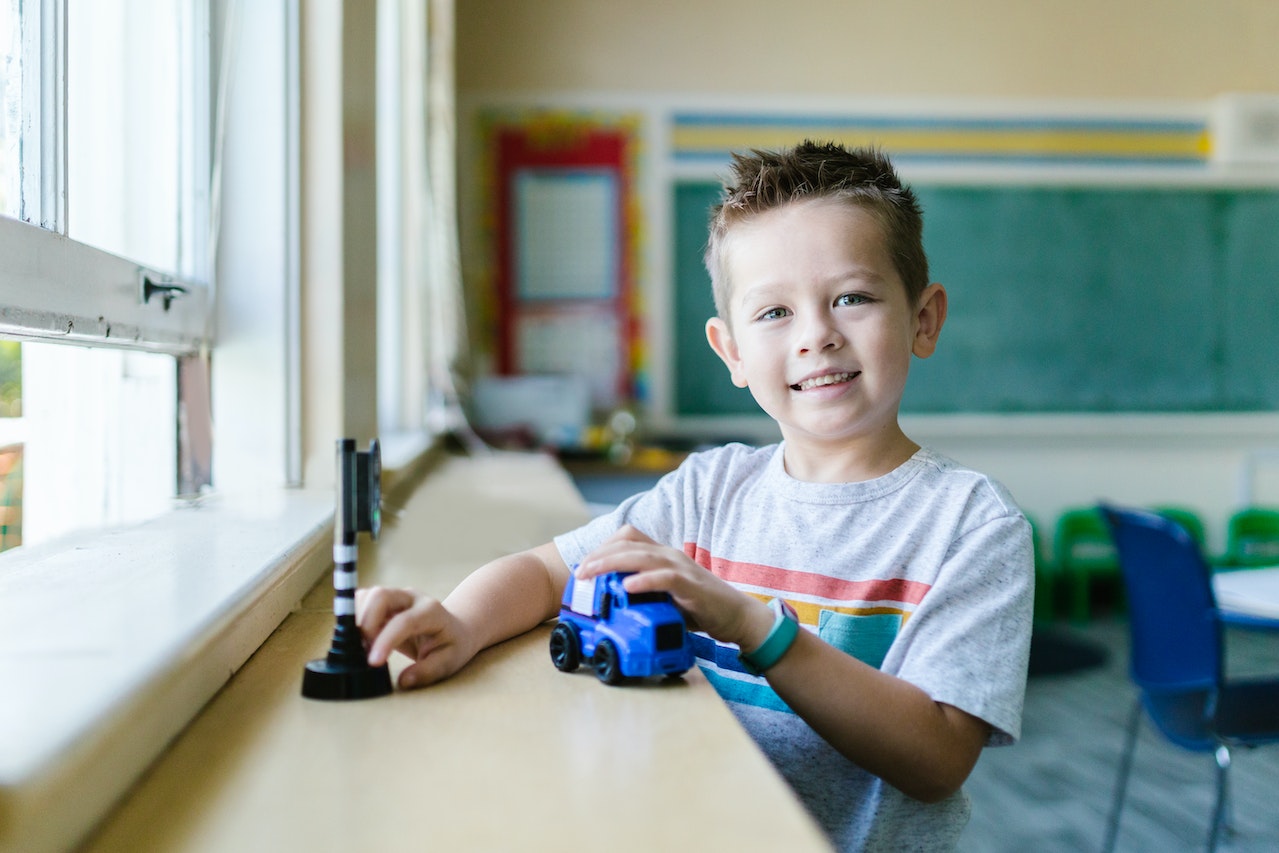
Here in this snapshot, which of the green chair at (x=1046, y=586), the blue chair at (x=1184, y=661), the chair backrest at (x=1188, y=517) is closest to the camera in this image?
the blue chair at (x=1184, y=661)

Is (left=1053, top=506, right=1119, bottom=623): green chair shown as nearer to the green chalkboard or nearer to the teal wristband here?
the green chalkboard

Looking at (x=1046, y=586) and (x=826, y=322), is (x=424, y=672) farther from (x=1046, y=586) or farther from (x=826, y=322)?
(x=1046, y=586)

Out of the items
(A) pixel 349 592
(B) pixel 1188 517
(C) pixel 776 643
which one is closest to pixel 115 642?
(A) pixel 349 592

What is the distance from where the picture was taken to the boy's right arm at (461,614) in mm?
744

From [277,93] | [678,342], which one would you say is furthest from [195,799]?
[678,342]

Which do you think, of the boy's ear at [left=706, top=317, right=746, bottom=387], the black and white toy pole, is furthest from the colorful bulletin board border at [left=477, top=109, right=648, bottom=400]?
the black and white toy pole

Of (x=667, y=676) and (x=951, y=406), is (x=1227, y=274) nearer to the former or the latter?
(x=951, y=406)

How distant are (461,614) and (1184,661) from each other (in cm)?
169

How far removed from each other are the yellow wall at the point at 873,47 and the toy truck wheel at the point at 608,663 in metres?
3.80

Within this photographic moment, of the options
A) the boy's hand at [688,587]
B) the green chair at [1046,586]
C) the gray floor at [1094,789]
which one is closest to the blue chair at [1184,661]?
the gray floor at [1094,789]

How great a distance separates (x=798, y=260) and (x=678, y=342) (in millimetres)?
3356

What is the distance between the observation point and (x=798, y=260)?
100 centimetres

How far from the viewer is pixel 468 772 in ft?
1.93

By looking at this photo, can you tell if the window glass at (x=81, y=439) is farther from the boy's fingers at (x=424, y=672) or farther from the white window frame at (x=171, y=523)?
the boy's fingers at (x=424, y=672)
